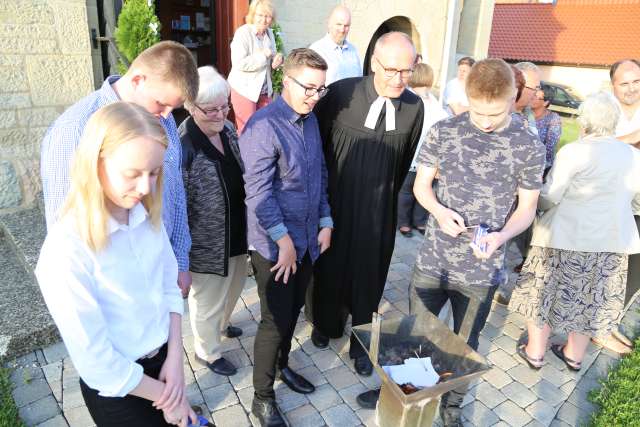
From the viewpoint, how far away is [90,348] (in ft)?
4.75

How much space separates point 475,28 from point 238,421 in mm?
10465

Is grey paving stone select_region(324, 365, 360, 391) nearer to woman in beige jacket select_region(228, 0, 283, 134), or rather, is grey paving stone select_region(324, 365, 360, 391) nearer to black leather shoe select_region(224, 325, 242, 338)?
black leather shoe select_region(224, 325, 242, 338)

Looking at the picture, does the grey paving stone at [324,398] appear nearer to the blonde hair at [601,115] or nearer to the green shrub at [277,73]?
the blonde hair at [601,115]

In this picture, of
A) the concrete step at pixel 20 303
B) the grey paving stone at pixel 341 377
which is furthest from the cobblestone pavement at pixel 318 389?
the concrete step at pixel 20 303

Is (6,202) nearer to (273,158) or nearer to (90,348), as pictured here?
(273,158)

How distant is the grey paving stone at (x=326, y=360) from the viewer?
3387mm

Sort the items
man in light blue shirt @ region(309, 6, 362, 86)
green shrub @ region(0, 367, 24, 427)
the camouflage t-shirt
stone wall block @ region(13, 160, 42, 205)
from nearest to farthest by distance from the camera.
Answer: the camouflage t-shirt → green shrub @ region(0, 367, 24, 427) → stone wall block @ region(13, 160, 42, 205) → man in light blue shirt @ region(309, 6, 362, 86)

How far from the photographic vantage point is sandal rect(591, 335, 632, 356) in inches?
156

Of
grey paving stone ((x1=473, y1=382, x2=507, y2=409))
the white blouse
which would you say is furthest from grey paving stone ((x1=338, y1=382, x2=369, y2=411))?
the white blouse

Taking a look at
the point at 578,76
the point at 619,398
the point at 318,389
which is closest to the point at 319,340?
the point at 318,389

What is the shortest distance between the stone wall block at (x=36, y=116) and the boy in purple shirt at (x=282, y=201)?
3397mm

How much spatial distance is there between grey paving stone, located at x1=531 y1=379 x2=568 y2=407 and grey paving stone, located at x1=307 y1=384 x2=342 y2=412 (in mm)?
1513

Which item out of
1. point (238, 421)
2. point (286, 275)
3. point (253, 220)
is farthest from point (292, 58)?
point (238, 421)

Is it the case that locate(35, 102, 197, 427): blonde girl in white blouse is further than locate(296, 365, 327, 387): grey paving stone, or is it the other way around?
locate(296, 365, 327, 387): grey paving stone
